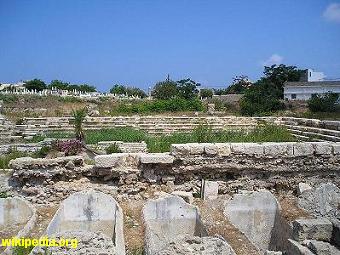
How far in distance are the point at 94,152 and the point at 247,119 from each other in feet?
39.9

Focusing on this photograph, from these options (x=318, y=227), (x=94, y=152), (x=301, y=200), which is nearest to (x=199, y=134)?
(x=94, y=152)

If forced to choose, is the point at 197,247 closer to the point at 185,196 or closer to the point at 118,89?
the point at 185,196

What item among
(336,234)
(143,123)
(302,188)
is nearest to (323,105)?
(143,123)

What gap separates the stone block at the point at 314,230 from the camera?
15.5ft

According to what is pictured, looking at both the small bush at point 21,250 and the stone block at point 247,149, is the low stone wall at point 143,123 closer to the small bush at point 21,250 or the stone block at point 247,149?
the stone block at point 247,149

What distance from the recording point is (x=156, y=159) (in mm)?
7504

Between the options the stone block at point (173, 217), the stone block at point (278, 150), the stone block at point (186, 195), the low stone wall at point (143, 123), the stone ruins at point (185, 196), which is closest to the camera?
the stone ruins at point (185, 196)

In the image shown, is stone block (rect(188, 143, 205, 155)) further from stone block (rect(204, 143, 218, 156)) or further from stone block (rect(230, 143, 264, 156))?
stone block (rect(230, 143, 264, 156))

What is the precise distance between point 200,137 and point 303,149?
4.26 meters

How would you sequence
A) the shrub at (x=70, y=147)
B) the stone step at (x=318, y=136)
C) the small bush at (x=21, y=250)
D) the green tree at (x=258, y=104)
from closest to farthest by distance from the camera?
the small bush at (x=21, y=250) → the shrub at (x=70, y=147) → the stone step at (x=318, y=136) → the green tree at (x=258, y=104)

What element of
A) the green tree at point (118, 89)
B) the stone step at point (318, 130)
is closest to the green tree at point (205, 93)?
the green tree at point (118, 89)

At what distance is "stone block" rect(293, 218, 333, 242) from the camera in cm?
473

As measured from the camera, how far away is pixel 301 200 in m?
7.43

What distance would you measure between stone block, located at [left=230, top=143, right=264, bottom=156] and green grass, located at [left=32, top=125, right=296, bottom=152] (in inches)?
152
